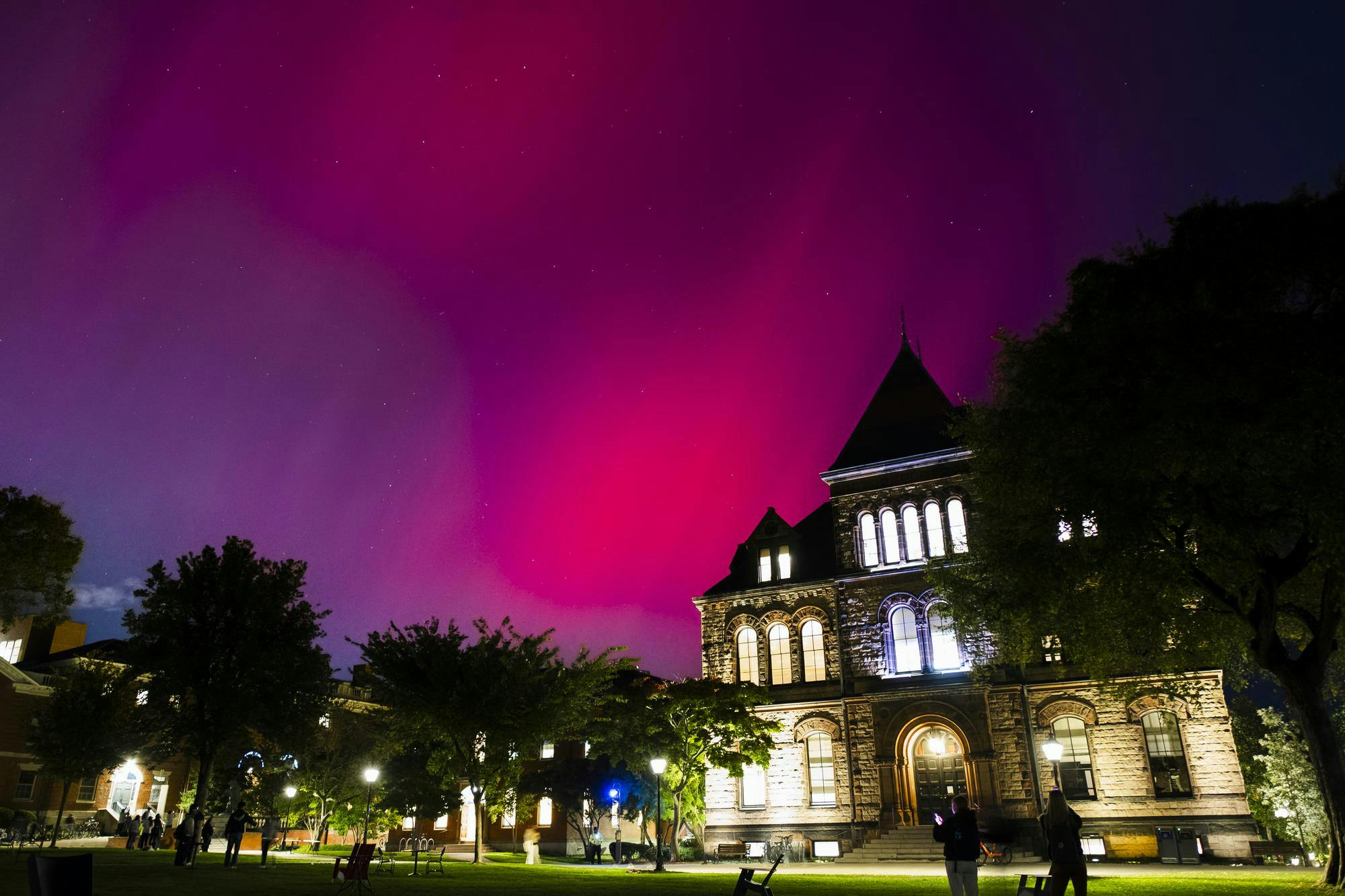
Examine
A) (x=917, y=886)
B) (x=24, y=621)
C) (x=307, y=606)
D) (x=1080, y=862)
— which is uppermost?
(x=24, y=621)

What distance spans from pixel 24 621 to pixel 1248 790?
3071 inches

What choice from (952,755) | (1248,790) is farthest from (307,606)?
(1248,790)

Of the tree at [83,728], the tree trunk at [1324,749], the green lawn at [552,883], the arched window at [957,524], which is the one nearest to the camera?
the green lawn at [552,883]

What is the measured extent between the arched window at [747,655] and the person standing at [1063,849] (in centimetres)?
2816

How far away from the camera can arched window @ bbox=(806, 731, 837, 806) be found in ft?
119

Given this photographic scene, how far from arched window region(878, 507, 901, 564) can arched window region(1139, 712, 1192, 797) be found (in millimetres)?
11040

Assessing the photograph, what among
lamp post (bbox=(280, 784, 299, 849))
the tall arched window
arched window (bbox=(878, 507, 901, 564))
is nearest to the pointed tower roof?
arched window (bbox=(878, 507, 901, 564))

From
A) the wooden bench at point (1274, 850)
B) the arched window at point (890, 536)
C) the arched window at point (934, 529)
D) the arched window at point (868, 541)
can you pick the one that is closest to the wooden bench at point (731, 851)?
the arched window at point (868, 541)

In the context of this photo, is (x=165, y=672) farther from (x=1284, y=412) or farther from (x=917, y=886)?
(x=1284, y=412)

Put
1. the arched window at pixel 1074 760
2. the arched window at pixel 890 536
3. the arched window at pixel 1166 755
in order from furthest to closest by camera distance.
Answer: the arched window at pixel 890 536 < the arched window at pixel 1074 760 < the arched window at pixel 1166 755

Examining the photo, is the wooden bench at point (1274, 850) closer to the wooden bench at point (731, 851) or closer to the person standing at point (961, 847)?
the wooden bench at point (731, 851)

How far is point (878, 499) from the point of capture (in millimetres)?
38812

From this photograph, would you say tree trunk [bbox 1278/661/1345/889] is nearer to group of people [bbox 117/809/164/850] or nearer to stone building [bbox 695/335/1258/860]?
stone building [bbox 695/335/1258/860]

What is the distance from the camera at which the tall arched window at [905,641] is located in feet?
119
